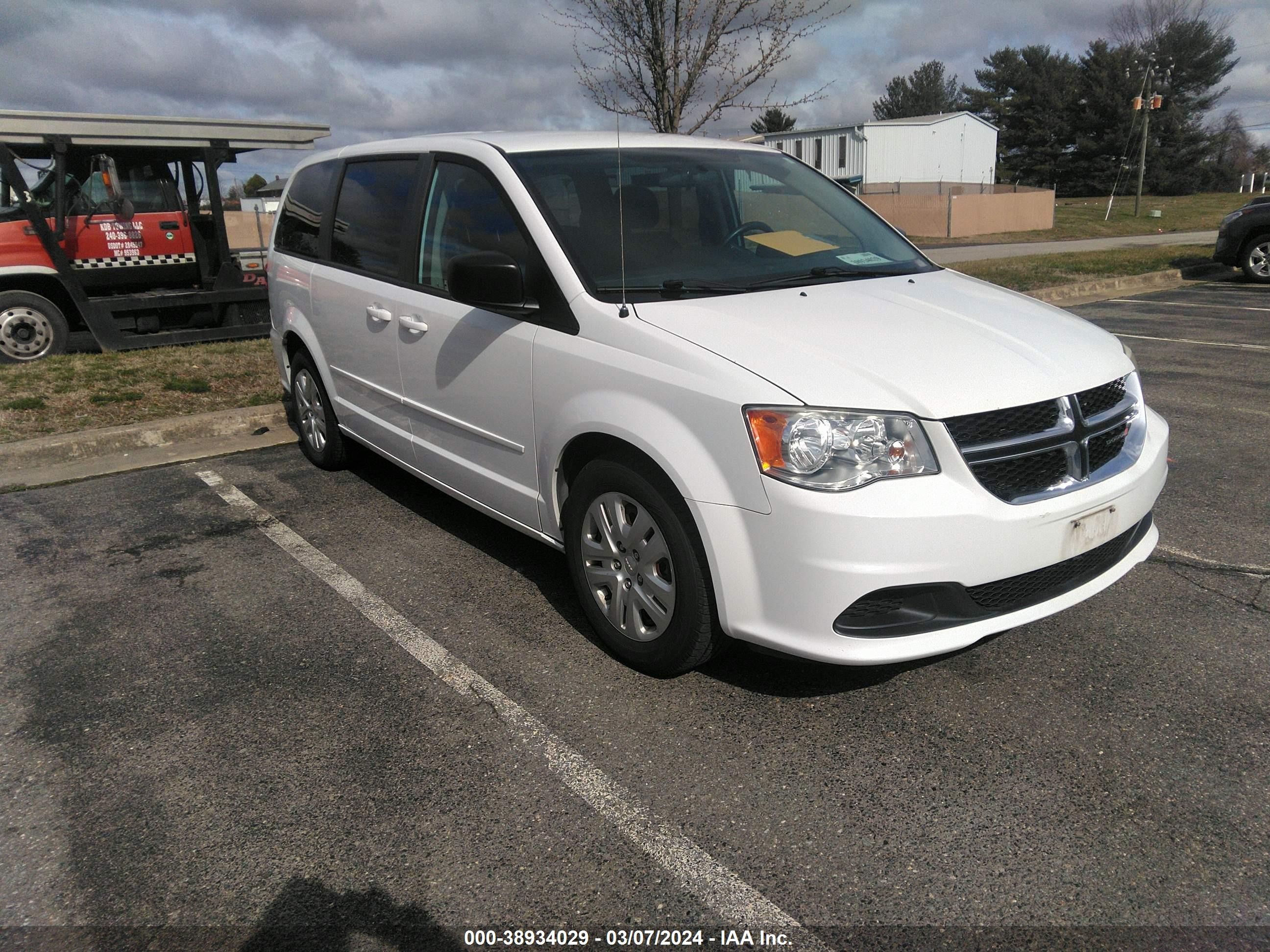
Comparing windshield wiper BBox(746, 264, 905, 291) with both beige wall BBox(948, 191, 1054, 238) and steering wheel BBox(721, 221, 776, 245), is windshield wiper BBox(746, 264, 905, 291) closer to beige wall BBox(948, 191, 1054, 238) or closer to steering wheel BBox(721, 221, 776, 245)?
steering wheel BBox(721, 221, 776, 245)

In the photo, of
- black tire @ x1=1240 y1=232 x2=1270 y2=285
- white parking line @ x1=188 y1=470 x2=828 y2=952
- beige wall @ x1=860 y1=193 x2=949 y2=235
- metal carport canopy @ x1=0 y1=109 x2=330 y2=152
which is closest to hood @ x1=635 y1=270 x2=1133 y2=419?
white parking line @ x1=188 y1=470 x2=828 y2=952

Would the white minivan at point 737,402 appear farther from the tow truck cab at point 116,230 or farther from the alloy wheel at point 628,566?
the tow truck cab at point 116,230

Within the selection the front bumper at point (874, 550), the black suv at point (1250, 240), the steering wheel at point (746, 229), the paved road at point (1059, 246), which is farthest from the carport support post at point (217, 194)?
the paved road at point (1059, 246)

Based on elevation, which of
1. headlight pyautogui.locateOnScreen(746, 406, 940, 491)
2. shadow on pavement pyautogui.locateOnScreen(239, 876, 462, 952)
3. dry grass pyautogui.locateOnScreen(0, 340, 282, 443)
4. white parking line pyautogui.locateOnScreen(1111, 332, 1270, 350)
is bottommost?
shadow on pavement pyautogui.locateOnScreen(239, 876, 462, 952)

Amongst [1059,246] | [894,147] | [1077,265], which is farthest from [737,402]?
[894,147]

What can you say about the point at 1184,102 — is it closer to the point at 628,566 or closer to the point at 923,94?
the point at 923,94

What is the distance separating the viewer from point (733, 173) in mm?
4293

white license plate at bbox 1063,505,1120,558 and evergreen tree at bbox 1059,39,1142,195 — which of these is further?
evergreen tree at bbox 1059,39,1142,195

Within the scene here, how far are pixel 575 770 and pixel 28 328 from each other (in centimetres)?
895

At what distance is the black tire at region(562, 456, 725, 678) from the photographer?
3006 millimetres

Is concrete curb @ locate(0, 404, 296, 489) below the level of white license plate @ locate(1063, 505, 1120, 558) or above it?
below

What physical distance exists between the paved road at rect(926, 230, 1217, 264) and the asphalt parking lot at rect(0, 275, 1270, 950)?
18.2m

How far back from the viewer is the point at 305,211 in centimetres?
566

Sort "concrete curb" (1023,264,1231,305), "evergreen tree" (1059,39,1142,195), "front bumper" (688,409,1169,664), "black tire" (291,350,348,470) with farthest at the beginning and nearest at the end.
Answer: "evergreen tree" (1059,39,1142,195)
"concrete curb" (1023,264,1231,305)
"black tire" (291,350,348,470)
"front bumper" (688,409,1169,664)
